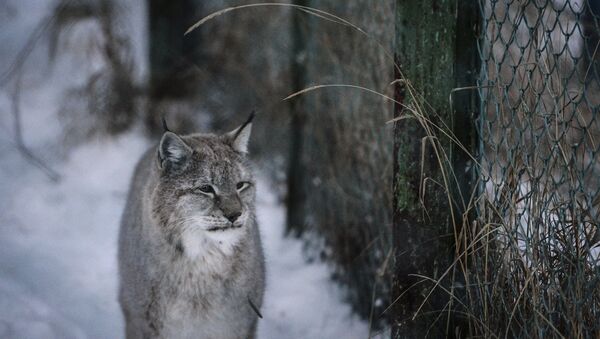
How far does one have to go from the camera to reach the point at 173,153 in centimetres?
340

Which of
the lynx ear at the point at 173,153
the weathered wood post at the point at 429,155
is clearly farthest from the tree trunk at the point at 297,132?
the weathered wood post at the point at 429,155

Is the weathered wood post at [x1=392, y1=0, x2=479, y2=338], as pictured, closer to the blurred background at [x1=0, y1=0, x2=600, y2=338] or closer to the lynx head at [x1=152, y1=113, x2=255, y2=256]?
the blurred background at [x1=0, y1=0, x2=600, y2=338]

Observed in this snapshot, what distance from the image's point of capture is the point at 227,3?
19.9 feet

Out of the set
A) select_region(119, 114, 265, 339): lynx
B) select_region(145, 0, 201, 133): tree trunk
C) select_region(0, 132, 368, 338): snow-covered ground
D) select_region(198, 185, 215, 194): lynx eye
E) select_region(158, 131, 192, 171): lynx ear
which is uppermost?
select_region(145, 0, 201, 133): tree trunk

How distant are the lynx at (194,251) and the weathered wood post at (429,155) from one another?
737 mm

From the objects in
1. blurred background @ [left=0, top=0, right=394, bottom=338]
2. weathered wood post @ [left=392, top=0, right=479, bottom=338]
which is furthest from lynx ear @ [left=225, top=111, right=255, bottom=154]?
blurred background @ [left=0, top=0, right=394, bottom=338]

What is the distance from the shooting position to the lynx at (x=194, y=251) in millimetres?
3305

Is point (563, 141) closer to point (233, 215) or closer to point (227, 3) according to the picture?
point (233, 215)

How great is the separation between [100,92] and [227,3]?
1.27 meters

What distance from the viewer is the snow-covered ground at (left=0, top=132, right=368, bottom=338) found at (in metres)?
4.35

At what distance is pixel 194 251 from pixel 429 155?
1.12 metres

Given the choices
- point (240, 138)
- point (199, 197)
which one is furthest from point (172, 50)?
point (199, 197)

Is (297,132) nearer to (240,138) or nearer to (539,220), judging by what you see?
(240,138)

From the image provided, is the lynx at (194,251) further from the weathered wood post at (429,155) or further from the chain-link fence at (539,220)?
the chain-link fence at (539,220)
